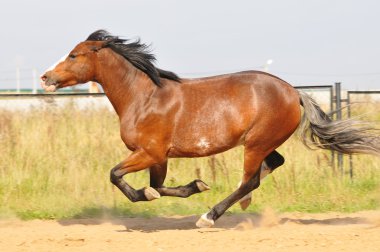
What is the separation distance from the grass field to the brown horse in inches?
51.1

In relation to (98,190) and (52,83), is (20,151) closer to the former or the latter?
(98,190)

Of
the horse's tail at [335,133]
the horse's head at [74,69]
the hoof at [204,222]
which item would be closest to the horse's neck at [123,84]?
the horse's head at [74,69]

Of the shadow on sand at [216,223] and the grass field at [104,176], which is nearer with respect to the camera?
the shadow on sand at [216,223]

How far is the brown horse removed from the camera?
7.36 metres

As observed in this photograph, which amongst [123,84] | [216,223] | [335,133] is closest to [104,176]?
[216,223]

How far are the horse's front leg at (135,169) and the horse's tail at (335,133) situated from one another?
1.83m

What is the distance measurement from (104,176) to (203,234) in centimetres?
357

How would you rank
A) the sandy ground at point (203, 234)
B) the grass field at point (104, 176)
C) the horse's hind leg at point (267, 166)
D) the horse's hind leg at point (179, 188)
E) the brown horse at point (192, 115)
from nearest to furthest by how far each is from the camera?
1. the sandy ground at point (203, 234)
2. the brown horse at point (192, 115)
3. the horse's hind leg at point (179, 188)
4. the horse's hind leg at point (267, 166)
5. the grass field at point (104, 176)

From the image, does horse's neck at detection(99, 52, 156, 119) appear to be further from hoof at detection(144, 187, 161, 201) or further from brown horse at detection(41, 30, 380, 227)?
hoof at detection(144, 187, 161, 201)

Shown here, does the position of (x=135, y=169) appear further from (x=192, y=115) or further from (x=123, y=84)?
(x=123, y=84)

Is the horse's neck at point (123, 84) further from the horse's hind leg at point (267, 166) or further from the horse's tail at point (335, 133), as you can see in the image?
the horse's tail at point (335, 133)

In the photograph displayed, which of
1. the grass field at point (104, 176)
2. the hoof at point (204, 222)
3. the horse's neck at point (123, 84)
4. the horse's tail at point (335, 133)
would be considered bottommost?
the hoof at point (204, 222)

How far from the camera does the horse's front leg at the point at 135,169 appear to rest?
726 centimetres

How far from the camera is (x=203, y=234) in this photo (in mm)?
7047
